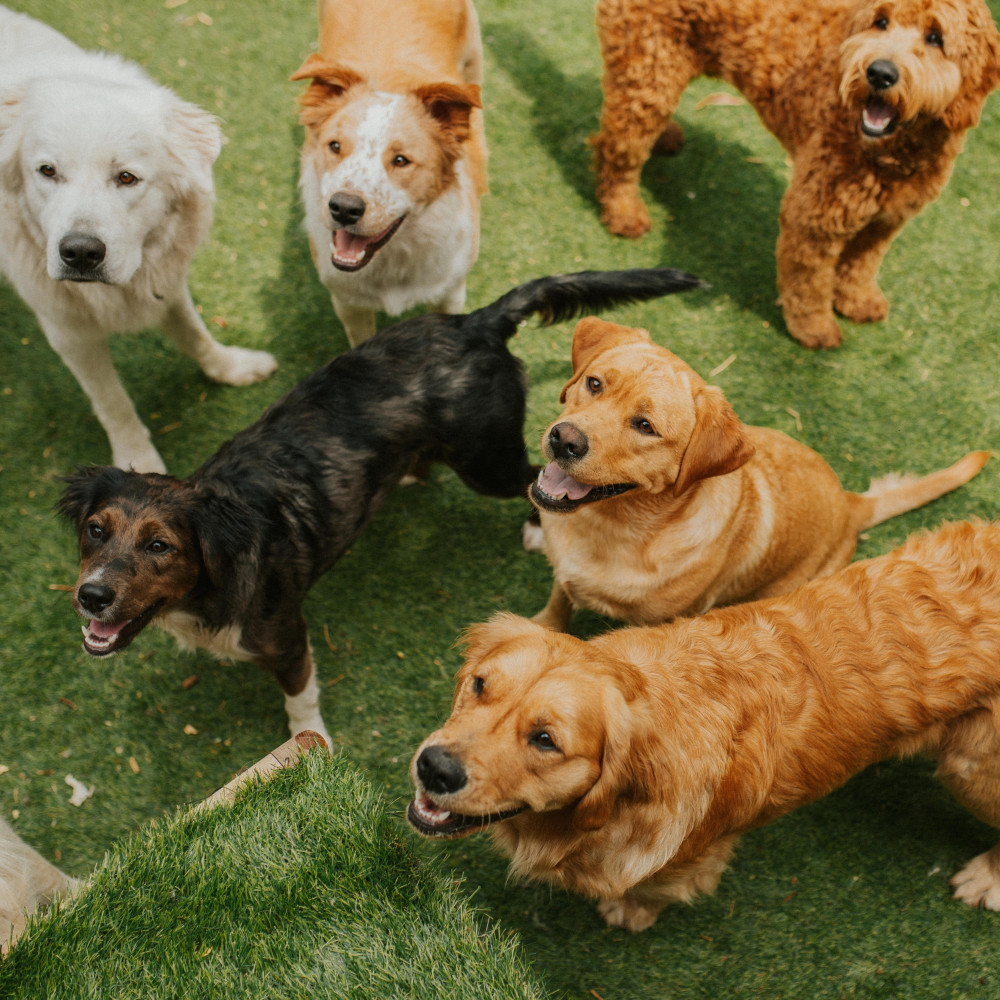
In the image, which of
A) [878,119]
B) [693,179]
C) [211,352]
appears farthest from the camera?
[693,179]

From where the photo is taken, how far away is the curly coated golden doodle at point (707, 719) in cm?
195

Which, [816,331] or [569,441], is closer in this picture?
[569,441]

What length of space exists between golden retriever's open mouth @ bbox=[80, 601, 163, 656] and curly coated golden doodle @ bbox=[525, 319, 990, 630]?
1.32 meters

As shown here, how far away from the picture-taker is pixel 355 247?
10.3 ft

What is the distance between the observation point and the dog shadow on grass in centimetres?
454

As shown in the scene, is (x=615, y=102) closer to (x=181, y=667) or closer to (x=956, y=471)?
(x=956, y=471)

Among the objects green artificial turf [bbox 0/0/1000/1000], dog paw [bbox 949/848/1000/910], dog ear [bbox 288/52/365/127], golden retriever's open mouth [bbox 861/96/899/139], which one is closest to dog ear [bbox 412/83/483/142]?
dog ear [bbox 288/52/365/127]

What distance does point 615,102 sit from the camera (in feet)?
13.7

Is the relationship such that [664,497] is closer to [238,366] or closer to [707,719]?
[707,719]

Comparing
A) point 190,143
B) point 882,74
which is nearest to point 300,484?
point 190,143

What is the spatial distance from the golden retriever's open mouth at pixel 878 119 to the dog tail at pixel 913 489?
1.52 meters

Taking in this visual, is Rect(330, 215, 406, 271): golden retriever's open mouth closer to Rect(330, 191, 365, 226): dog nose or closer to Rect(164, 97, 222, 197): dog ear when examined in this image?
Rect(330, 191, 365, 226): dog nose

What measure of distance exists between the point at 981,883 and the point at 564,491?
7.29ft

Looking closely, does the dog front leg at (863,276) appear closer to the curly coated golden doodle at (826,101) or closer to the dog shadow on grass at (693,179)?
the curly coated golden doodle at (826,101)
